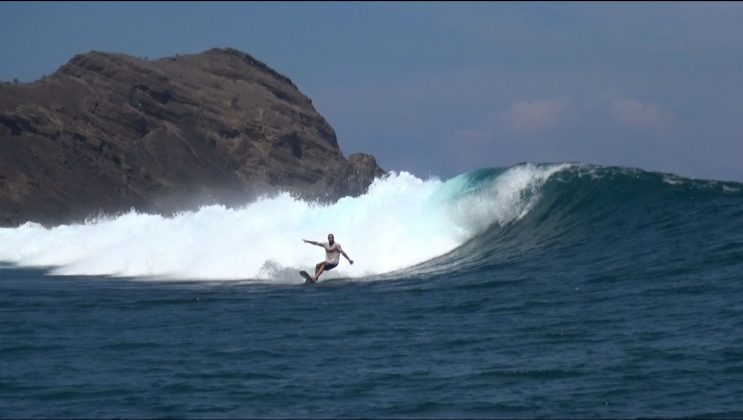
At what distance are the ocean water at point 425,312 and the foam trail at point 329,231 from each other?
67 mm

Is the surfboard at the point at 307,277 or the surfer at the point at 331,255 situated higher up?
the surfer at the point at 331,255

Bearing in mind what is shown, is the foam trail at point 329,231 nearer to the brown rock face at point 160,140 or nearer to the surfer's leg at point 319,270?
the surfer's leg at point 319,270

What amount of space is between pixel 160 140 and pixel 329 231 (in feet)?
139

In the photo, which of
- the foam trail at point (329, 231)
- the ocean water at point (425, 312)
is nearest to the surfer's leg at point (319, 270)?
the ocean water at point (425, 312)

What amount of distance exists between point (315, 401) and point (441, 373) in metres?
1.59

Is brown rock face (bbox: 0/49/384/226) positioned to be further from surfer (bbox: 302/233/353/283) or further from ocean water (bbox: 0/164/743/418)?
surfer (bbox: 302/233/353/283)

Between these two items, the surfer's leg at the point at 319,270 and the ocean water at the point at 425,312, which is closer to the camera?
the ocean water at the point at 425,312

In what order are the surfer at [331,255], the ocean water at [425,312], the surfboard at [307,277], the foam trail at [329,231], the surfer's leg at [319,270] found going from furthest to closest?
the foam trail at [329,231]
the surfer at [331,255]
the surfer's leg at [319,270]
the surfboard at [307,277]
the ocean water at [425,312]

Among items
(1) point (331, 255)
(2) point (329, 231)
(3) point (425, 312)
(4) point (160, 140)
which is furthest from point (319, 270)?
(4) point (160, 140)

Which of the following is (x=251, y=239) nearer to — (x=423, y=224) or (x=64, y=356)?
(x=423, y=224)

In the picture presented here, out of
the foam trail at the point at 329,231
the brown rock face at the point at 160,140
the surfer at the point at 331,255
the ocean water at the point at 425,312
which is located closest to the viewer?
the ocean water at the point at 425,312

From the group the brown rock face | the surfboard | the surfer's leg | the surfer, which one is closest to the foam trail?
the surfer

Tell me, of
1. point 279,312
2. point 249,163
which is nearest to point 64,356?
point 279,312

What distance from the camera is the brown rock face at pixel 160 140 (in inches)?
2438
